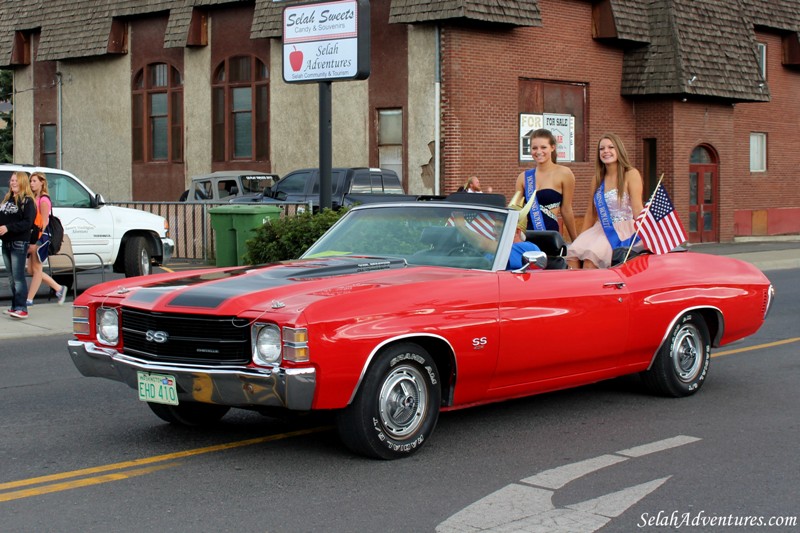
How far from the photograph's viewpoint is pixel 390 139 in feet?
89.8

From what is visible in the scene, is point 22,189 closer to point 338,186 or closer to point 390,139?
point 338,186

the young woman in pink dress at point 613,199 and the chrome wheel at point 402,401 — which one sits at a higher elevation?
the young woman in pink dress at point 613,199

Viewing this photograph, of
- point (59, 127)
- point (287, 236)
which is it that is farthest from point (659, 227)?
point (59, 127)

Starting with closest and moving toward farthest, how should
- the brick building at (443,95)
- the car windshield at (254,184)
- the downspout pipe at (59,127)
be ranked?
1. the brick building at (443,95)
2. the car windshield at (254,184)
3. the downspout pipe at (59,127)

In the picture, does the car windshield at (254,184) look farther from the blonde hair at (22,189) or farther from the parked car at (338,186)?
the blonde hair at (22,189)

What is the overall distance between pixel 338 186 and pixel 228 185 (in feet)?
13.9

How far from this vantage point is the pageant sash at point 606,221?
354 inches

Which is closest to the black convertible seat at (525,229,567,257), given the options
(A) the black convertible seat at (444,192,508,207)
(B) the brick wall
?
(A) the black convertible seat at (444,192,508,207)

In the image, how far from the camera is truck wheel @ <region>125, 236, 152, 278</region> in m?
18.0

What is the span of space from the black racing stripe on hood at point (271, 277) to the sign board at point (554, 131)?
19903 mm

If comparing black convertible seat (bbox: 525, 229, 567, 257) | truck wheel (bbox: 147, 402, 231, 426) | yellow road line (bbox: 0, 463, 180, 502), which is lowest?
yellow road line (bbox: 0, 463, 180, 502)

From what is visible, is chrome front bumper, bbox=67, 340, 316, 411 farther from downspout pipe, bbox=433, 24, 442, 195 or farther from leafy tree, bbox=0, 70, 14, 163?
leafy tree, bbox=0, 70, 14, 163

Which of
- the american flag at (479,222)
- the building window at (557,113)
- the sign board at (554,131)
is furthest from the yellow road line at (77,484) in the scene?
the building window at (557,113)

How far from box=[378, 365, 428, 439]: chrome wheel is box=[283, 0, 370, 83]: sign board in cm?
1068
